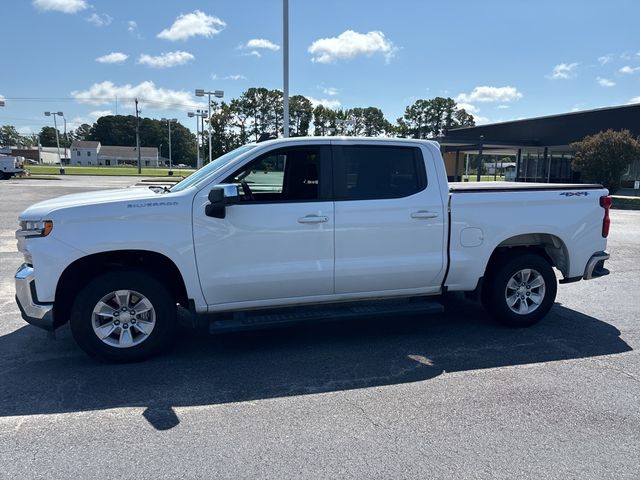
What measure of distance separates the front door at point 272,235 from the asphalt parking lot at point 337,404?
691 mm

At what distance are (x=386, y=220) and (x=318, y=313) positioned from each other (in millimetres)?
1147

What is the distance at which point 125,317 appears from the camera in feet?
14.6

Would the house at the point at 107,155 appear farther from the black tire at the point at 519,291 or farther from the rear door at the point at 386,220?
the black tire at the point at 519,291

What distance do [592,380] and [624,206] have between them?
22250 mm

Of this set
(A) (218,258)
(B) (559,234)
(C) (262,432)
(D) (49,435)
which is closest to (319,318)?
(A) (218,258)

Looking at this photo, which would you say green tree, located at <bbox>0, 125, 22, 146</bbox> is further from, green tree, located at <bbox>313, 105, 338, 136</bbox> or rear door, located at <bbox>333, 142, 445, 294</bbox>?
rear door, located at <bbox>333, 142, 445, 294</bbox>

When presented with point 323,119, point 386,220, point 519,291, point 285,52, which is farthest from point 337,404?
point 323,119

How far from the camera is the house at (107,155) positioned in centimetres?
13350

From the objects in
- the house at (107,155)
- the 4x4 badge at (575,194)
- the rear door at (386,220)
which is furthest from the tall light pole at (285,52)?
the house at (107,155)

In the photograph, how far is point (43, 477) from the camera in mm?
2861

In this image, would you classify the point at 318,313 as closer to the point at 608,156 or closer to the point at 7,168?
the point at 608,156

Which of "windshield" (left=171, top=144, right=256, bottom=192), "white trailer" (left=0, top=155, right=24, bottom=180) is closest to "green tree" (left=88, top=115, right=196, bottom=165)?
"white trailer" (left=0, top=155, right=24, bottom=180)

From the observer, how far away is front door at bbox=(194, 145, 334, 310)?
449 centimetres

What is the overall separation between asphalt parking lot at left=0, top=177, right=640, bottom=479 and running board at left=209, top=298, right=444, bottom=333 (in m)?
0.34
